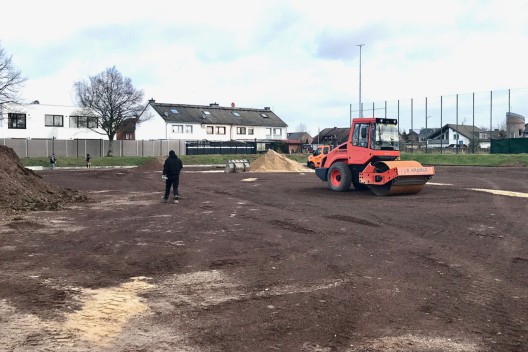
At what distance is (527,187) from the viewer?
868 inches

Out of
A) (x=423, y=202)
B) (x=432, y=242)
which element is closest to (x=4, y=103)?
(x=423, y=202)

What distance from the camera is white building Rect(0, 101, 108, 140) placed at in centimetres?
5844

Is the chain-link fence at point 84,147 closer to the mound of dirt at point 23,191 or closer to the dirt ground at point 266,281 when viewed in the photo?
the mound of dirt at point 23,191

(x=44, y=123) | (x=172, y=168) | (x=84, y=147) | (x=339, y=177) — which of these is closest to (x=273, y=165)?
(x=339, y=177)

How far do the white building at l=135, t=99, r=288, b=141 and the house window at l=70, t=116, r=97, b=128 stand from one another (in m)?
5.63

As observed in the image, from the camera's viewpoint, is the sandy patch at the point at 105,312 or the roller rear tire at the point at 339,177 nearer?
the sandy patch at the point at 105,312

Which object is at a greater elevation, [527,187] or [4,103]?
[4,103]

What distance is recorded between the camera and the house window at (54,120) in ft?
202

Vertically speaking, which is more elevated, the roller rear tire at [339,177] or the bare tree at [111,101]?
the bare tree at [111,101]

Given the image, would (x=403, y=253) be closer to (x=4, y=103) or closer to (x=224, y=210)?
(x=224, y=210)

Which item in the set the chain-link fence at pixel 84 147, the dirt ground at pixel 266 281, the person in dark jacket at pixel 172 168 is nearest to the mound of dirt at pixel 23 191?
the dirt ground at pixel 266 281

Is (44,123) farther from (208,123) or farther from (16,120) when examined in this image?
(208,123)

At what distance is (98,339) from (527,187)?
21.5 m

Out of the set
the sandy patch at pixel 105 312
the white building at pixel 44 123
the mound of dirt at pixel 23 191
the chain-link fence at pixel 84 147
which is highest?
the white building at pixel 44 123
